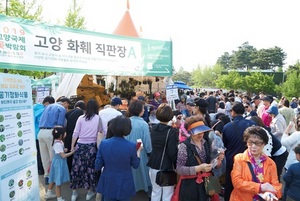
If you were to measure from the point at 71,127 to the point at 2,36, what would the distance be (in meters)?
2.04

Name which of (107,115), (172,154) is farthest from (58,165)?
(172,154)

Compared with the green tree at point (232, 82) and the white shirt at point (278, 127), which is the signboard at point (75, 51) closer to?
the white shirt at point (278, 127)

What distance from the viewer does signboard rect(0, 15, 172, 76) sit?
4520mm

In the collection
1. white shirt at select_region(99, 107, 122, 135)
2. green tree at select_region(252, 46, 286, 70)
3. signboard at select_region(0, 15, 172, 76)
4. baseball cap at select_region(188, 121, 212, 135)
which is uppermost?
green tree at select_region(252, 46, 286, 70)

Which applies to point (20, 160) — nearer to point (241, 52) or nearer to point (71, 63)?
point (71, 63)

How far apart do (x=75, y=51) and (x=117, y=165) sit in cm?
350

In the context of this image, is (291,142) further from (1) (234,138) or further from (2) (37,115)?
(2) (37,115)

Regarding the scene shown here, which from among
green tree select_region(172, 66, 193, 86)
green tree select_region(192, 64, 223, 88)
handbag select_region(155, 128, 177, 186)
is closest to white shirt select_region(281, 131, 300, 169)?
handbag select_region(155, 128, 177, 186)

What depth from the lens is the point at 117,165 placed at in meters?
2.81

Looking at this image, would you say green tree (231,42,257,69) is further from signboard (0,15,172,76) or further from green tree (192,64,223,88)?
signboard (0,15,172,76)

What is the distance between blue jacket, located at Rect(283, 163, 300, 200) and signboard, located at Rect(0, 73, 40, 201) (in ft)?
10.2

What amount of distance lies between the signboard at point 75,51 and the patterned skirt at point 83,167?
197 cm

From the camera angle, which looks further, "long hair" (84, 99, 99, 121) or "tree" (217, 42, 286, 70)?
"tree" (217, 42, 286, 70)

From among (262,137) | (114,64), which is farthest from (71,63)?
(262,137)
